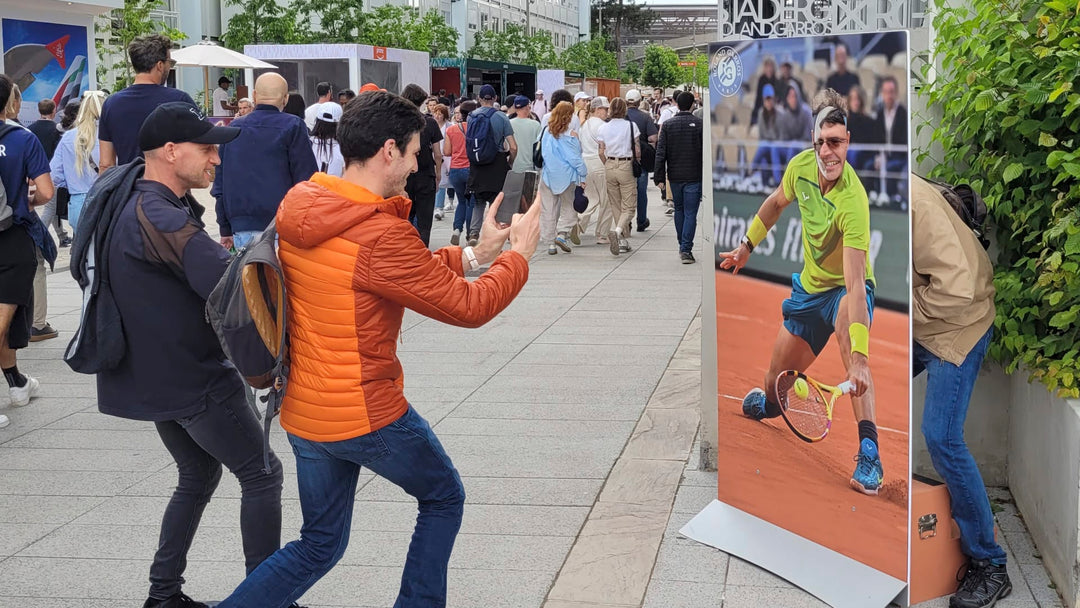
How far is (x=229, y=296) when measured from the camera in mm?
3541

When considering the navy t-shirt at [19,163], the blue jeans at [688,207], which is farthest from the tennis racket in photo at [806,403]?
the blue jeans at [688,207]

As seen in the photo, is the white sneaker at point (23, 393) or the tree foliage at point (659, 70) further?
the tree foliage at point (659, 70)

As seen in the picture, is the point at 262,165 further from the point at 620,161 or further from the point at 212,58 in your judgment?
the point at 212,58

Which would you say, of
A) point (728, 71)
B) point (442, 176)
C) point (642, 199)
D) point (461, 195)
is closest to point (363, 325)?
point (728, 71)

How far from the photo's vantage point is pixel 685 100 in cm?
1424

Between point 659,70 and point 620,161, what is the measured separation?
3259 inches

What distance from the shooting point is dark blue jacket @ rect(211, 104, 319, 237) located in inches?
294

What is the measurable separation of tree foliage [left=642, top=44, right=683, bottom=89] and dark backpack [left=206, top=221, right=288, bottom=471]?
92.0m

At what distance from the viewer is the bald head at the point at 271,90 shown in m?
7.51

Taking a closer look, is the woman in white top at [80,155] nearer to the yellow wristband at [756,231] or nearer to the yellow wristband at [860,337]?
the yellow wristband at [756,231]

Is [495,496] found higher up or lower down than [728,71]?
lower down

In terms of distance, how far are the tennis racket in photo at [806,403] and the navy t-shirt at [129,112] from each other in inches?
180

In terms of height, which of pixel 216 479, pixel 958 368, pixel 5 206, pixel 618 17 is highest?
pixel 618 17

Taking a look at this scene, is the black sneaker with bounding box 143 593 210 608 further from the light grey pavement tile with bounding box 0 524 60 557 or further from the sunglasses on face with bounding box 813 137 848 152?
the sunglasses on face with bounding box 813 137 848 152
